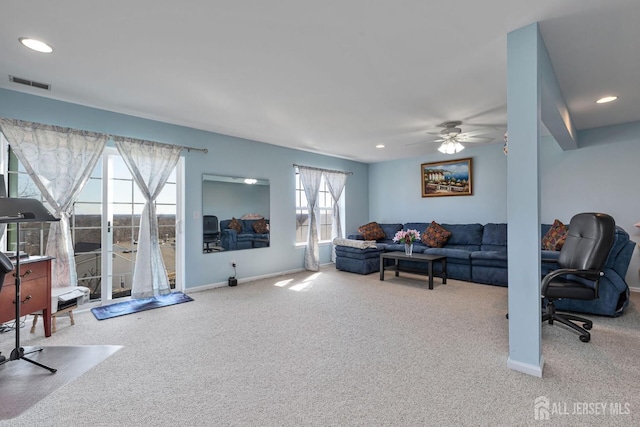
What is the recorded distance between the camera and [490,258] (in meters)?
4.71

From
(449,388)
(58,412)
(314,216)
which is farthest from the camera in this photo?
(314,216)

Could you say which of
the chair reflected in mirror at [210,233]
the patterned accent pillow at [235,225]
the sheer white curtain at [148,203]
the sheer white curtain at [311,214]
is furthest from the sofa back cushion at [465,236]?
the sheer white curtain at [148,203]

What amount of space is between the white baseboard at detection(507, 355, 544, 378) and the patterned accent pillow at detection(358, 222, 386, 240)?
14.6 feet

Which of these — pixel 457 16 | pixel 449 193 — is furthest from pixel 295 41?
pixel 449 193

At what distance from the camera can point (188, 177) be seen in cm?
444

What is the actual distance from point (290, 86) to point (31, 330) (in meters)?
3.54

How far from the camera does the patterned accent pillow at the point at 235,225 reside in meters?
4.94

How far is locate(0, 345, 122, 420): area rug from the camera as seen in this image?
1883 millimetres

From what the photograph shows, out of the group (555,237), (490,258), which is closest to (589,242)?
(555,237)

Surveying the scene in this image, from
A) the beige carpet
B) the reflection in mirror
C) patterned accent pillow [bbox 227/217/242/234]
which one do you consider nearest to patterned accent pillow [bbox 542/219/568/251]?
the beige carpet

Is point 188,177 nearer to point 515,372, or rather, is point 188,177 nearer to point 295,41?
point 295,41

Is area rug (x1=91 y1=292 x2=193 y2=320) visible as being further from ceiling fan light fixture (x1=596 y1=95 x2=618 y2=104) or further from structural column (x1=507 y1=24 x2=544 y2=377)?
ceiling fan light fixture (x1=596 y1=95 x2=618 y2=104)

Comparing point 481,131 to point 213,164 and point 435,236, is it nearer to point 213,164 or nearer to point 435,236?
point 435,236

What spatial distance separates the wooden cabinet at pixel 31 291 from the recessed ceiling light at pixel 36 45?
1.80 meters
